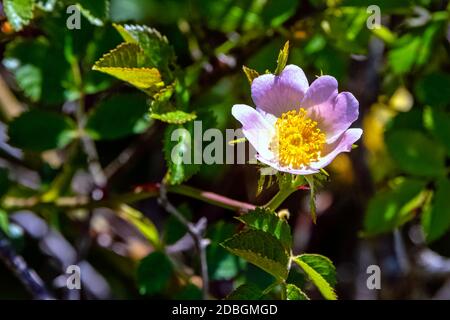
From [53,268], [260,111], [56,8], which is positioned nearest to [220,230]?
[260,111]

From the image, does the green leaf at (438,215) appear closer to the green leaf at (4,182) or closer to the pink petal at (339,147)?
the pink petal at (339,147)

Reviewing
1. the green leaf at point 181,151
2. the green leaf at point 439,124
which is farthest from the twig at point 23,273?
the green leaf at point 439,124

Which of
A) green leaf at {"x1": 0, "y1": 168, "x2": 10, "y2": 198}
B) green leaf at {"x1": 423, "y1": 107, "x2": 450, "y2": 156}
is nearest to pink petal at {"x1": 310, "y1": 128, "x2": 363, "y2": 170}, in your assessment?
green leaf at {"x1": 423, "y1": 107, "x2": 450, "y2": 156}

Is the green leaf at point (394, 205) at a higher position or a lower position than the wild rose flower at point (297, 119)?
lower

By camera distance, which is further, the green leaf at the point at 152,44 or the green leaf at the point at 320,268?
the green leaf at the point at 152,44

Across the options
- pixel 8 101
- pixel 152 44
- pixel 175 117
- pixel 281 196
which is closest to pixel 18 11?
pixel 152 44
